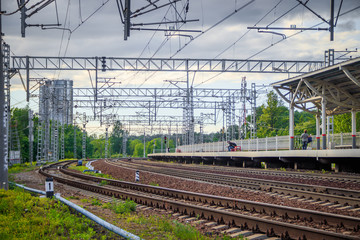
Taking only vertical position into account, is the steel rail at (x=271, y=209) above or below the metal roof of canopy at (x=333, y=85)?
below

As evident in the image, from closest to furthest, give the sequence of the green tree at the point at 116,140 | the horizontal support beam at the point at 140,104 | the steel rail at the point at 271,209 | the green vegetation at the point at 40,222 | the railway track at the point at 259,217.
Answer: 1. the railway track at the point at 259,217
2. the green vegetation at the point at 40,222
3. the steel rail at the point at 271,209
4. the horizontal support beam at the point at 140,104
5. the green tree at the point at 116,140

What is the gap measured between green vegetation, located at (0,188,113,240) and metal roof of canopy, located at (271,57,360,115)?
50.9 ft

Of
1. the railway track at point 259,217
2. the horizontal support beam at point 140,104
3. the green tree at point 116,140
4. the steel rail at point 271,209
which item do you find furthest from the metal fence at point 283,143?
the green tree at point 116,140

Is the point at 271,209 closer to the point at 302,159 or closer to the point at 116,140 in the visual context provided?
the point at 302,159

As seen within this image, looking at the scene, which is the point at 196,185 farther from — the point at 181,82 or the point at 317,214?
the point at 181,82

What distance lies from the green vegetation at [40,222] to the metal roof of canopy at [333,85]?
15518 millimetres

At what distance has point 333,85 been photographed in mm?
23688

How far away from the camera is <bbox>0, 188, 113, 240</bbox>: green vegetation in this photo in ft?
25.1

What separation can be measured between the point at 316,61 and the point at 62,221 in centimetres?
3141

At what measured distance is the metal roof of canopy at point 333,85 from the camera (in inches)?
798

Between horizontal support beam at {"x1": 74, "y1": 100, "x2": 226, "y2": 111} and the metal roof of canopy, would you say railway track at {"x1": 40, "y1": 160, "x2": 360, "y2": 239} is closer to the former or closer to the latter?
the metal roof of canopy

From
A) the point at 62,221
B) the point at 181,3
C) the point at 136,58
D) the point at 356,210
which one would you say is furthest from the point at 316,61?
the point at 62,221

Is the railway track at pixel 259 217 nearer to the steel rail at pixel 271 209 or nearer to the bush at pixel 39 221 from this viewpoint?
the steel rail at pixel 271 209

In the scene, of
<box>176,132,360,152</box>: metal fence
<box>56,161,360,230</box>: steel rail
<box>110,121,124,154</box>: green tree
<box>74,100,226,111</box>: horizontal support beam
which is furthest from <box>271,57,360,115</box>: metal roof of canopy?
<box>110,121,124,154</box>: green tree
